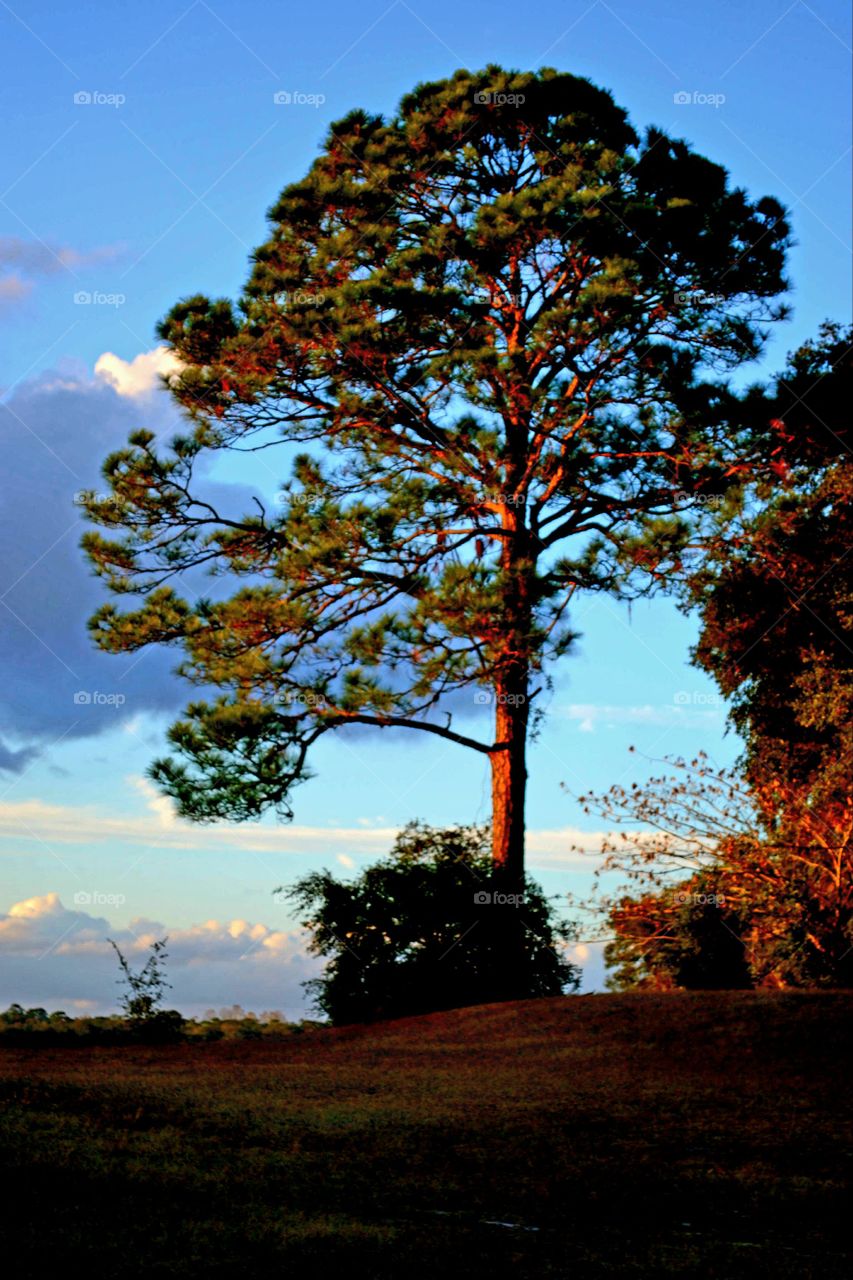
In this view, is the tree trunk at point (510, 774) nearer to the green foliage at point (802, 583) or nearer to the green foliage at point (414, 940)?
the green foliage at point (414, 940)

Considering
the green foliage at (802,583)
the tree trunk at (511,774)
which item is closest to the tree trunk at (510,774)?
the tree trunk at (511,774)

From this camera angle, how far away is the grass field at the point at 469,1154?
15.0 feet

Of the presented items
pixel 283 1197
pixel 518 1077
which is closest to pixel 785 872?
pixel 518 1077

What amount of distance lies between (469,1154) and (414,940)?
280 inches

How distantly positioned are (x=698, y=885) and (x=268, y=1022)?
560 cm

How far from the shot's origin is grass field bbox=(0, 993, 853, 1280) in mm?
4562

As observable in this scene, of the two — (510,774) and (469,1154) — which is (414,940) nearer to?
(510,774)

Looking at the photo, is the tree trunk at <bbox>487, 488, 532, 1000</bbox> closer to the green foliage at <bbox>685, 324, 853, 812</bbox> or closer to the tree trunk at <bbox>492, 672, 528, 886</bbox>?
the tree trunk at <bbox>492, 672, 528, 886</bbox>

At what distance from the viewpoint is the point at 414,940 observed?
13289mm

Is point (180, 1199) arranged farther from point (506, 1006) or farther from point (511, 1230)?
point (506, 1006)

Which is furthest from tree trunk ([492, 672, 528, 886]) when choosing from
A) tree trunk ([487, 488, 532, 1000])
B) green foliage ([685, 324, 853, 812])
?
green foliage ([685, 324, 853, 812])

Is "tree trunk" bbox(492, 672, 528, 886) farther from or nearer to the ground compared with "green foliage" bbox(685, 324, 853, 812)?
nearer to the ground

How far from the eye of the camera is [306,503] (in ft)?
48.9

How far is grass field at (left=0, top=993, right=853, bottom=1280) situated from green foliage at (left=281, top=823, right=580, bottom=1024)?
2.68 meters
